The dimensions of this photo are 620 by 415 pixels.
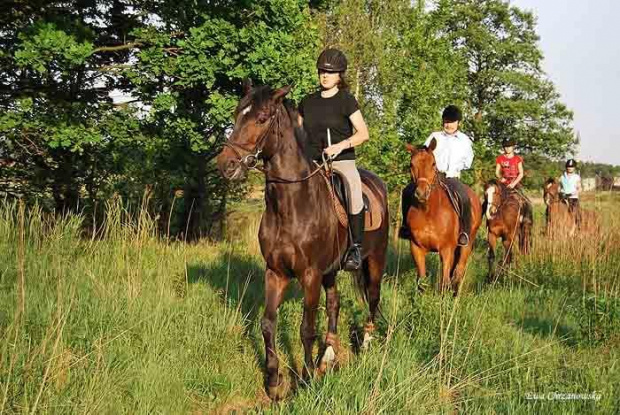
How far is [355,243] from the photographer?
5430 mm

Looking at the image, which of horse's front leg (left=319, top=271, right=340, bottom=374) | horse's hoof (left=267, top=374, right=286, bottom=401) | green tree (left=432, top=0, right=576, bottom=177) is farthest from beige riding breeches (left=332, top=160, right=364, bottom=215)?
green tree (left=432, top=0, right=576, bottom=177)

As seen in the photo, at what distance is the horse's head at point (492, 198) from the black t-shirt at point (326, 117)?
6480 millimetres

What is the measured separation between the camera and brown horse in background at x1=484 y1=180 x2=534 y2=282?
11.0 meters

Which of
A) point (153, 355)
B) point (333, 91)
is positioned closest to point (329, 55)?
point (333, 91)

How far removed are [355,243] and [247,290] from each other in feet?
7.83

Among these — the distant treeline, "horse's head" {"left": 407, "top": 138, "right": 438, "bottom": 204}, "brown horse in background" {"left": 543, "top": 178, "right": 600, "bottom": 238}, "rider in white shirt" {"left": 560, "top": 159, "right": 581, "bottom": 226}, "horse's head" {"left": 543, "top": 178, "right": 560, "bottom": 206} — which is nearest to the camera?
"horse's head" {"left": 407, "top": 138, "right": 438, "bottom": 204}

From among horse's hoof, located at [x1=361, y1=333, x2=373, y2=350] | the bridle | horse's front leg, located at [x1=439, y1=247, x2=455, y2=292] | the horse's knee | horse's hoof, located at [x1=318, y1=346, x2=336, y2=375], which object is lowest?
horse's hoof, located at [x1=318, y1=346, x2=336, y2=375]

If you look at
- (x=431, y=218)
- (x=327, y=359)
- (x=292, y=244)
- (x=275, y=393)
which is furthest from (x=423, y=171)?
(x=275, y=393)

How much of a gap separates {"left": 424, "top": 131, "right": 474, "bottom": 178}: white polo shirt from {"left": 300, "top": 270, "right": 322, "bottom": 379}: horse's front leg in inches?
177

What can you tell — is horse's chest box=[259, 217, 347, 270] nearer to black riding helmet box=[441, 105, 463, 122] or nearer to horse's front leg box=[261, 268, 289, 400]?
horse's front leg box=[261, 268, 289, 400]

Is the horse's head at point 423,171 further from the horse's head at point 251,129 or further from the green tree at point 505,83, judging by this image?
the green tree at point 505,83

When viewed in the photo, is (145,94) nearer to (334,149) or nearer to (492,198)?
(334,149)

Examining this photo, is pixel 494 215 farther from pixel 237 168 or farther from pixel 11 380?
pixel 11 380

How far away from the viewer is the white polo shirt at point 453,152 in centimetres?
834
